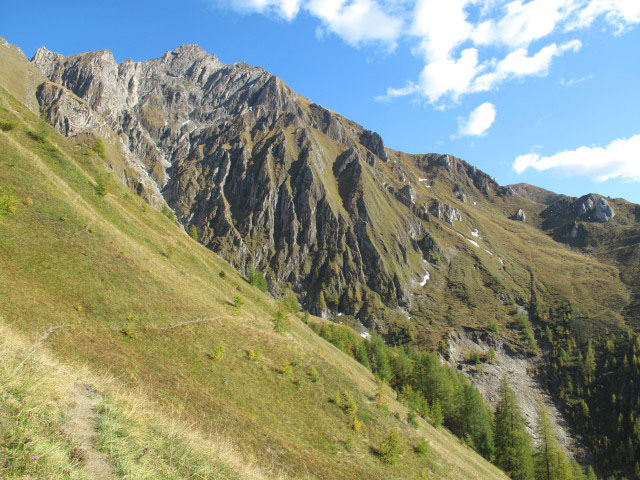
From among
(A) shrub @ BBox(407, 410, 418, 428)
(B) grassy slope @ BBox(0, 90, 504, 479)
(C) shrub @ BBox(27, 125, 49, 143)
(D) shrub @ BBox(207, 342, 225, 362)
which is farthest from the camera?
(C) shrub @ BBox(27, 125, 49, 143)

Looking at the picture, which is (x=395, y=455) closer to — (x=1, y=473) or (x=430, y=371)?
(x=1, y=473)

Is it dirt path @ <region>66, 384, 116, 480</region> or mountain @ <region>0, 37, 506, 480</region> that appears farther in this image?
mountain @ <region>0, 37, 506, 480</region>

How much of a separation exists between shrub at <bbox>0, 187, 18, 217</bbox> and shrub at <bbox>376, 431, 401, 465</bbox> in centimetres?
3390

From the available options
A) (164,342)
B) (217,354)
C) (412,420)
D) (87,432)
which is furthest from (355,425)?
(87,432)

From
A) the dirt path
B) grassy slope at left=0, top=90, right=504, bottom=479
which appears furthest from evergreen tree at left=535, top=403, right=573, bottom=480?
the dirt path

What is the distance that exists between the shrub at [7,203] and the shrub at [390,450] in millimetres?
33896

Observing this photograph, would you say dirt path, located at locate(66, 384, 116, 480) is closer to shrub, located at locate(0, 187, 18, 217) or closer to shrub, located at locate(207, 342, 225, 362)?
shrub, located at locate(207, 342, 225, 362)

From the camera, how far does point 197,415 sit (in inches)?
713

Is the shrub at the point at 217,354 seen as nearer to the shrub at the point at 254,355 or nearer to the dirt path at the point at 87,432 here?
the shrub at the point at 254,355

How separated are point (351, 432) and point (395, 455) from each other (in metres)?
3.39

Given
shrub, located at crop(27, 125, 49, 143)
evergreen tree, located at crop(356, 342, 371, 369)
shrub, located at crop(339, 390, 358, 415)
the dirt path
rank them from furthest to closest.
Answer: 1. evergreen tree, located at crop(356, 342, 371, 369)
2. shrub, located at crop(27, 125, 49, 143)
3. shrub, located at crop(339, 390, 358, 415)
4. the dirt path

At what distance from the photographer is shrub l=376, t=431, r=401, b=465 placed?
76.1 feet

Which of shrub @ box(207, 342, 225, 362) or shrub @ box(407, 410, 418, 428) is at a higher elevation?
shrub @ box(207, 342, 225, 362)

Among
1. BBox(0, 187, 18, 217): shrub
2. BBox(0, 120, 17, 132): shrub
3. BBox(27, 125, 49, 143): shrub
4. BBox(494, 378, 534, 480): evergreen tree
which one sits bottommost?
BBox(494, 378, 534, 480): evergreen tree
